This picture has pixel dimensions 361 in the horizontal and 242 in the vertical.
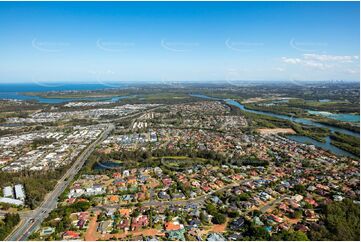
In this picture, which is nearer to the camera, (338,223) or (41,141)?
(338,223)

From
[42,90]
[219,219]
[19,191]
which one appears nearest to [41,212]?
[19,191]

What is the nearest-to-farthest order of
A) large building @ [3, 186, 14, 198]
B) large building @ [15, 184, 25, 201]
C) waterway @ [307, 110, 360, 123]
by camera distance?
1. large building @ [15, 184, 25, 201]
2. large building @ [3, 186, 14, 198]
3. waterway @ [307, 110, 360, 123]

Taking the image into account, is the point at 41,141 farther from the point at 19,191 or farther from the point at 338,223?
the point at 338,223

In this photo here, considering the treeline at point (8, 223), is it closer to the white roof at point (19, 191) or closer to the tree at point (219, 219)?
the white roof at point (19, 191)

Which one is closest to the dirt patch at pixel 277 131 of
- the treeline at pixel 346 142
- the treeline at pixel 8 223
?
the treeline at pixel 346 142

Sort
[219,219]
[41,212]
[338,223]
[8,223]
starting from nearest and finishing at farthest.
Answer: [338,223] < [8,223] < [219,219] < [41,212]

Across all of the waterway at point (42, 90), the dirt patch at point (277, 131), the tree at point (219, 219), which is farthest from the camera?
the waterway at point (42, 90)

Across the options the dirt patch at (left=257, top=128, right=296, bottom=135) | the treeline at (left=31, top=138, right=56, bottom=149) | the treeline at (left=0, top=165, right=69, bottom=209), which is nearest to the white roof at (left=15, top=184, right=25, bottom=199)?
the treeline at (left=0, top=165, right=69, bottom=209)

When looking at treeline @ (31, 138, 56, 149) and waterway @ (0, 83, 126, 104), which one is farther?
waterway @ (0, 83, 126, 104)

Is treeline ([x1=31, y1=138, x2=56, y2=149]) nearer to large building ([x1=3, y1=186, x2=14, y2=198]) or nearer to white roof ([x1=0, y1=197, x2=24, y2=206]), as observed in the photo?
large building ([x1=3, y1=186, x2=14, y2=198])
